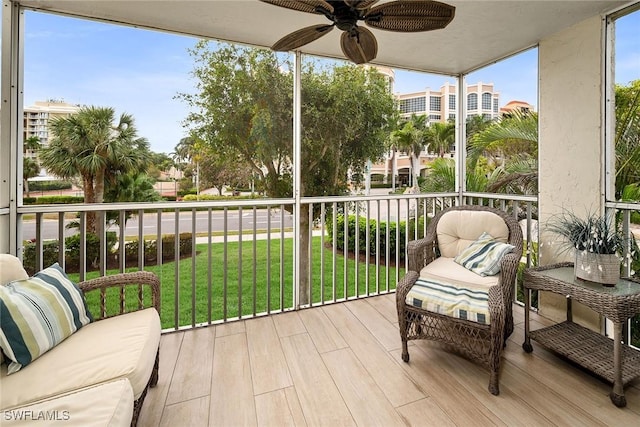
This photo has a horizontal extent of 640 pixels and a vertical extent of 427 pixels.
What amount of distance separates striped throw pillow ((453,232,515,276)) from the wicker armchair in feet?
0.15

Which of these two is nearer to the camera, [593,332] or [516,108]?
[593,332]

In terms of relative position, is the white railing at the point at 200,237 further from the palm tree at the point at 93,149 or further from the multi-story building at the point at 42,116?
the multi-story building at the point at 42,116

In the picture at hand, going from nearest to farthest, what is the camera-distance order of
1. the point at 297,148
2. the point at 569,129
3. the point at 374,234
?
1. the point at 569,129
2. the point at 297,148
3. the point at 374,234

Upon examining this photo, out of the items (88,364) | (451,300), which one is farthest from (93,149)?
(451,300)

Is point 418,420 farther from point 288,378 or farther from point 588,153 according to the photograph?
point 588,153

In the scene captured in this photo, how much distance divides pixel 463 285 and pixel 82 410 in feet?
7.21

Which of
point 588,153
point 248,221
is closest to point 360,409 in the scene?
point 248,221

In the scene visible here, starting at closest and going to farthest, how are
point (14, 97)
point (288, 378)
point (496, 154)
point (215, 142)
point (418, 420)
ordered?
1. point (418, 420)
2. point (288, 378)
3. point (14, 97)
4. point (215, 142)
5. point (496, 154)

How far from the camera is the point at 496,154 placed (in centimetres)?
336

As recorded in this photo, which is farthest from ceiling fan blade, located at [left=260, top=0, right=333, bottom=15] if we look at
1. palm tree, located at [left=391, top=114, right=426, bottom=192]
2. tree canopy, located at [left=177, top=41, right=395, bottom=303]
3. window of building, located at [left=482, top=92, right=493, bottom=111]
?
window of building, located at [left=482, top=92, right=493, bottom=111]

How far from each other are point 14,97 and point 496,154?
4180mm

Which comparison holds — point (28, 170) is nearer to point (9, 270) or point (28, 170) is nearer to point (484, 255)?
point (9, 270)

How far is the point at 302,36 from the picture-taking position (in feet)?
5.83

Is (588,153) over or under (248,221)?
over
